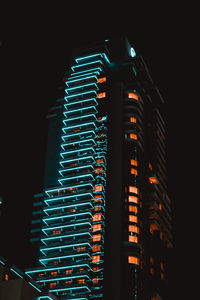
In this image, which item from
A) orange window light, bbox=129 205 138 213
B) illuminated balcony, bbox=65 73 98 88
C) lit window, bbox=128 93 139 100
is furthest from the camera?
illuminated balcony, bbox=65 73 98 88

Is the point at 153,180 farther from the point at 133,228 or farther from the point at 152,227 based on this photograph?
the point at 133,228

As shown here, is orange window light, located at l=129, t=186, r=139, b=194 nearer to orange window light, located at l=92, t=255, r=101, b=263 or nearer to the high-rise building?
the high-rise building

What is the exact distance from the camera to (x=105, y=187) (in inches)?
3787

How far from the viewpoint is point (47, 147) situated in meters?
117

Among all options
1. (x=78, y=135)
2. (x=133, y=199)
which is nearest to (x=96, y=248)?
(x=133, y=199)

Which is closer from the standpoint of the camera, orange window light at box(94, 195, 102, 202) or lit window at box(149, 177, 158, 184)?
orange window light at box(94, 195, 102, 202)

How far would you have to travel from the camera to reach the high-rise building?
8819 centimetres

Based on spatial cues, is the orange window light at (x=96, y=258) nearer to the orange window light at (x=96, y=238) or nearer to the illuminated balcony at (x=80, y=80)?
the orange window light at (x=96, y=238)

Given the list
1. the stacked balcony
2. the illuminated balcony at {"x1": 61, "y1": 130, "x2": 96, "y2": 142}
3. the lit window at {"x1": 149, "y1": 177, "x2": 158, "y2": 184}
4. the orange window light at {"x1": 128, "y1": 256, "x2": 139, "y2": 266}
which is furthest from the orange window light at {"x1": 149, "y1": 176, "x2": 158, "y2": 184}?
the orange window light at {"x1": 128, "y1": 256, "x2": 139, "y2": 266}

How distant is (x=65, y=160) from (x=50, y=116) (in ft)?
71.9

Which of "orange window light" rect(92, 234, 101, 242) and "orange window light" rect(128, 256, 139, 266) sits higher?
"orange window light" rect(92, 234, 101, 242)

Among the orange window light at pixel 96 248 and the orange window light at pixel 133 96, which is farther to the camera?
the orange window light at pixel 133 96

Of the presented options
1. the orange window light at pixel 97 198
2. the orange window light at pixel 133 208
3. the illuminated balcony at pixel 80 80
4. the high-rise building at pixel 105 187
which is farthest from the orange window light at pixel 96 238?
the illuminated balcony at pixel 80 80

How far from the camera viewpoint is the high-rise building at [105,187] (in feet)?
289
